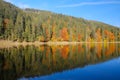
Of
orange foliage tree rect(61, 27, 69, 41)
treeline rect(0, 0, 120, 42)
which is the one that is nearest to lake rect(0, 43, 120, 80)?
treeline rect(0, 0, 120, 42)

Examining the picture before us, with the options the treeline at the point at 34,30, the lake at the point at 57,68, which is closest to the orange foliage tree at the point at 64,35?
the treeline at the point at 34,30

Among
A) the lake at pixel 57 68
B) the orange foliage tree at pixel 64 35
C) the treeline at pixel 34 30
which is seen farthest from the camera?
the orange foliage tree at pixel 64 35

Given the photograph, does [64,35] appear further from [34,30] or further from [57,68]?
[57,68]

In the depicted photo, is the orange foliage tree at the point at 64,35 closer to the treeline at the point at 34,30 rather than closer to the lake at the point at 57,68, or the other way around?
the treeline at the point at 34,30

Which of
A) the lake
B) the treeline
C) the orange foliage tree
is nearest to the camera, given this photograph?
the lake

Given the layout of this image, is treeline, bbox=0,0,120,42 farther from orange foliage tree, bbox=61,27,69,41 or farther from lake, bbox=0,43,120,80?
lake, bbox=0,43,120,80

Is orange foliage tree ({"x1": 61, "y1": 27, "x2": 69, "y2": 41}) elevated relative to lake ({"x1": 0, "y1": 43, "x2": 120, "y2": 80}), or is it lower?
elevated

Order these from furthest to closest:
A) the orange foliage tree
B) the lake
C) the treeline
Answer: the orange foliage tree, the treeline, the lake

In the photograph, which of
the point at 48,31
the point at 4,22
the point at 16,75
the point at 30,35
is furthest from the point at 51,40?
the point at 16,75

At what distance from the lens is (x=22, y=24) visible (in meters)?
113

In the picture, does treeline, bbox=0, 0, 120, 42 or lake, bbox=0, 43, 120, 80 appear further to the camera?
treeline, bbox=0, 0, 120, 42

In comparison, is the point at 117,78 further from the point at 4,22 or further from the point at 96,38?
the point at 96,38

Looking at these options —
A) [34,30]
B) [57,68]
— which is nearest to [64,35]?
[34,30]

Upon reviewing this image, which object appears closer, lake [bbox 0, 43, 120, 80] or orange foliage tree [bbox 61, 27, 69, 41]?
lake [bbox 0, 43, 120, 80]
